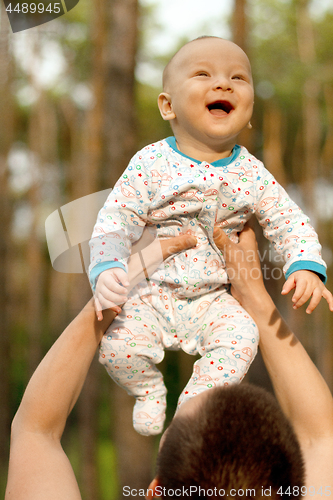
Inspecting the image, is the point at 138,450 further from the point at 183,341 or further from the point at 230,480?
the point at 230,480

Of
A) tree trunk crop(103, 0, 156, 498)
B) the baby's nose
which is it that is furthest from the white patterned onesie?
tree trunk crop(103, 0, 156, 498)

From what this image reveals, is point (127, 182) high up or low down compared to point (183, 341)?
up

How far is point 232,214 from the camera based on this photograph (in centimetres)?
81

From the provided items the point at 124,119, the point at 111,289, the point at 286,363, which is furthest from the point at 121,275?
the point at 124,119

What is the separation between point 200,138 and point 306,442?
0.63 meters

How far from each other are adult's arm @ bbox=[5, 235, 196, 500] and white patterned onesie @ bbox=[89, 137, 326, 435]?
0.12 feet

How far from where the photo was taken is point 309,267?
2.29 feet

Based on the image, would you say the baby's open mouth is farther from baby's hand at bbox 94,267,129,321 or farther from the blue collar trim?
baby's hand at bbox 94,267,129,321

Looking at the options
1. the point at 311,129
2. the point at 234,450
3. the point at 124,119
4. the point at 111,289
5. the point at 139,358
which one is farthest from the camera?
the point at 311,129

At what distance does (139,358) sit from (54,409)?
170 millimetres

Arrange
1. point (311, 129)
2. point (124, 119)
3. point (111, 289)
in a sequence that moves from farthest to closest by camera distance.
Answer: point (311, 129)
point (124, 119)
point (111, 289)

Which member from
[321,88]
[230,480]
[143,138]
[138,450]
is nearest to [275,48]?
[321,88]

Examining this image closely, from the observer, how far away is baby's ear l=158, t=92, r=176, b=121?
31.4 inches

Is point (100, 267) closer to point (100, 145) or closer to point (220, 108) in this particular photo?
point (220, 108)
